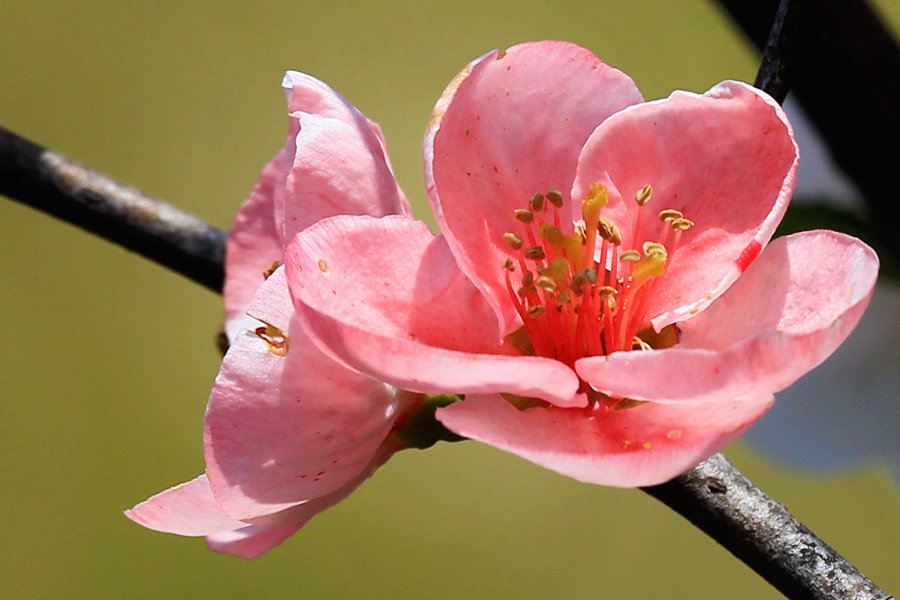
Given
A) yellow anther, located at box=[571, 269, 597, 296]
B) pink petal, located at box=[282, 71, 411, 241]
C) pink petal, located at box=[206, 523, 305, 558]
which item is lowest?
pink petal, located at box=[206, 523, 305, 558]

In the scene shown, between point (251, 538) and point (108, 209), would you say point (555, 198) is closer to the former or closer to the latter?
point (251, 538)

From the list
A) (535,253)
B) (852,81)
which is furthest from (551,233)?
(852,81)

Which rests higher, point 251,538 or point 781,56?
point 781,56

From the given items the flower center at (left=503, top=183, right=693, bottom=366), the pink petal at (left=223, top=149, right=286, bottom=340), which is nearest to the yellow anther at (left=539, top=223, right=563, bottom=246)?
the flower center at (left=503, top=183, right=693, bottom=366)

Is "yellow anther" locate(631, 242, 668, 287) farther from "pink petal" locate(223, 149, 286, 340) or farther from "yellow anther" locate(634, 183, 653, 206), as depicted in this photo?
"pink petal" locate(223, 149, 286, 340)

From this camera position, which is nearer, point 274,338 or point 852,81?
point 274,338

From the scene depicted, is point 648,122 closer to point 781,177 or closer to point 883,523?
point 781,177

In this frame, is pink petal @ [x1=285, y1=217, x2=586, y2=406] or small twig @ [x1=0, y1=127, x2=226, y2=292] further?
small twig @ [x1=0, y1=127, x2=226, y2=292]
